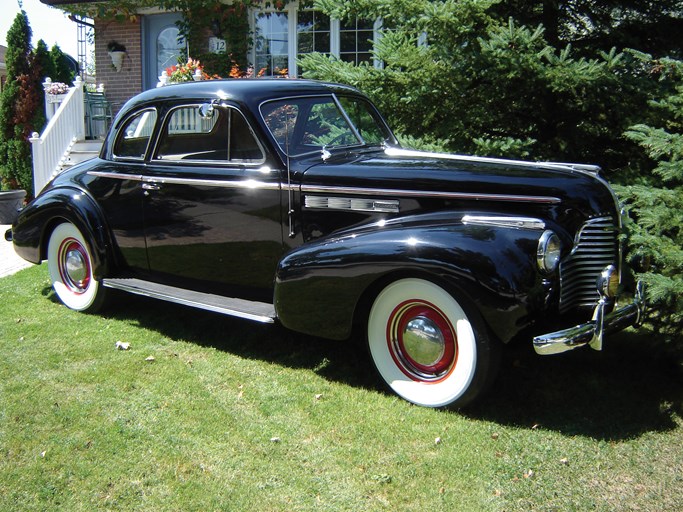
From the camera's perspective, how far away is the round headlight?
3553mm

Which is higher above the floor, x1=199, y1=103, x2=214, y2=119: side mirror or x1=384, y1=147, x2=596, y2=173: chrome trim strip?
x1=199, y1=103, x2=214, y2=119: side mirror

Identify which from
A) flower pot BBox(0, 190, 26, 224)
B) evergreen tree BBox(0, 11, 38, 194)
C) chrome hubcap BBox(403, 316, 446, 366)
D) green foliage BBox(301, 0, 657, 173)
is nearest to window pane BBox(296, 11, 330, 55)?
evergreen tree BBox(0, 11, 38, 194)

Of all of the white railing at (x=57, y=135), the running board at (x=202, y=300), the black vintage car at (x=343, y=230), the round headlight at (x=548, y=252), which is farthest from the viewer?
the white railing at (x=57, y=135)

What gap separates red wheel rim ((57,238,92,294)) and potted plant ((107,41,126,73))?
9.19m

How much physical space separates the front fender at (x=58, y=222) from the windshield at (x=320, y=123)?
1.86 meters

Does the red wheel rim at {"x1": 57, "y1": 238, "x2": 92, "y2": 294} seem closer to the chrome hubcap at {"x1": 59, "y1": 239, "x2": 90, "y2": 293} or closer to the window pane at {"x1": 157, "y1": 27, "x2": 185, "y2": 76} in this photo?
the chrome hubcap at {"x1": 59, "y1": 239, "x2": 90, "y2": 293}

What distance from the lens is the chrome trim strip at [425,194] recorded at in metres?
3.83

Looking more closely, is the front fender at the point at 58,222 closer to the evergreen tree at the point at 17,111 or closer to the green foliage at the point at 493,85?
the green foliage at the point at 493,85

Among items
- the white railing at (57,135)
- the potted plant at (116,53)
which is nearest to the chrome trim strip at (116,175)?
the white railing at (57,135)

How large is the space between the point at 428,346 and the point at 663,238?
1510 mm

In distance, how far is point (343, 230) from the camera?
4324 millimetres

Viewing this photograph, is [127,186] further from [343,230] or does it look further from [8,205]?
[8,205]

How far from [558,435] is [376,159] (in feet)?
7.13

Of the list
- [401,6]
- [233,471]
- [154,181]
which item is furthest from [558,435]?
[401,6]
